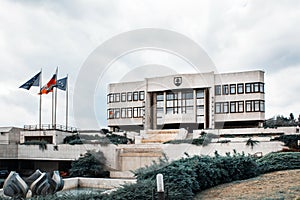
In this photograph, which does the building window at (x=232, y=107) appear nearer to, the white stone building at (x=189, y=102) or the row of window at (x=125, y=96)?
the white stone building at (x=189, y=102)

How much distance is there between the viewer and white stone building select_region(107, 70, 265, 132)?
40.6m

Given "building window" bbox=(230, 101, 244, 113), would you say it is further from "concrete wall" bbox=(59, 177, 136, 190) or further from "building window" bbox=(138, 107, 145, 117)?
"concrete wall" bbox=(59, 177, 136, 190)

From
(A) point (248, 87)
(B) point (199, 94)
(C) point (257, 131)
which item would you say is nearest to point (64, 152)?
(C) point (257, 131)

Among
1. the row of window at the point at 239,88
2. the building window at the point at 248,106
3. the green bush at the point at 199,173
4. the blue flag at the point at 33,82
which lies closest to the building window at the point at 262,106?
Result: the building window at the point at 248,106

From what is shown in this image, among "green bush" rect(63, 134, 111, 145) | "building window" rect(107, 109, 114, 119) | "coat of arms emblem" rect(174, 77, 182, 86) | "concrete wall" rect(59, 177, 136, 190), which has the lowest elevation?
"concrete wall" rect(59, 177, 136, 190)

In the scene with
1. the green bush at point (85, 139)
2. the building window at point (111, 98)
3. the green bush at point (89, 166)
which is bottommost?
the green bush at point (89, 166)

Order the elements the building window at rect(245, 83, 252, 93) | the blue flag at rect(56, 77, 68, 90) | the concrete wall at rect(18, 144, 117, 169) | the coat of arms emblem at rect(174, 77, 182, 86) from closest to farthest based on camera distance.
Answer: the concrete wall at rect(18, 144, 117, 169)
the blue flag at rect(56, 77, 68, 90)
the building window at rect(245, 83, 252, 93)
the coat of arms emblem at rect(174, 77, 182, 86)

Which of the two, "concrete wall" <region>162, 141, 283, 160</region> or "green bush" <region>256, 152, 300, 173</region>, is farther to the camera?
"concrete wall" <region>162, 141, 283, 160</region>

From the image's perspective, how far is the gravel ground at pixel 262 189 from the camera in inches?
350

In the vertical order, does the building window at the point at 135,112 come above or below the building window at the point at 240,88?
below

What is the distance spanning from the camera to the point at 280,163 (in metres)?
13.5

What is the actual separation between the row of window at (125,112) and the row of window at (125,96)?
3.93 ft

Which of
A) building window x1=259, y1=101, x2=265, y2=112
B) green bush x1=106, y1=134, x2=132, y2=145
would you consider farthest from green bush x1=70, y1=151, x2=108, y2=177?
building window x1=259, y1=101, x2=265, y2=112

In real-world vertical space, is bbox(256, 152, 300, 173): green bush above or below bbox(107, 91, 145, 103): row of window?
below
